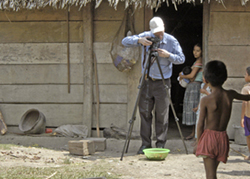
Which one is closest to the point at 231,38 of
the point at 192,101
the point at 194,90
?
the point at 194,90

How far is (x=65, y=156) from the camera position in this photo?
15.8 feet

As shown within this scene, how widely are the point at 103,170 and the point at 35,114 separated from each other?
9.21 feet

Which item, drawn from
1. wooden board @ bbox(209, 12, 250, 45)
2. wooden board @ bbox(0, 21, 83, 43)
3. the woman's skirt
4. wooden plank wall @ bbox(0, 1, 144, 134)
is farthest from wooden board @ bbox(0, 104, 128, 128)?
wooden board @ bbox(209, 12, 250, 45)

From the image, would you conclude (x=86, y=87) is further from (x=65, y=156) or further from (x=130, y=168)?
(x=130, y=168)

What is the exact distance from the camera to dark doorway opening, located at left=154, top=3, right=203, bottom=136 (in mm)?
8523

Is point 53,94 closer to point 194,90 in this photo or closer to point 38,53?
point 38,53

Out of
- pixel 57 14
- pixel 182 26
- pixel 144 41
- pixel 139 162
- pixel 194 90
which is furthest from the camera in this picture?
pixel 182 26

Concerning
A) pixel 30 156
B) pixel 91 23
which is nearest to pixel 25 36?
pixel 91 23

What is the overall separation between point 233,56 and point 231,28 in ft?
1.53

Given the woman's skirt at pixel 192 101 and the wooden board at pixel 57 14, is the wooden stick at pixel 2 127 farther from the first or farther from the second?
the woman's skirt at pixel 192 101

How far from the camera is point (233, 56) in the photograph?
578cm

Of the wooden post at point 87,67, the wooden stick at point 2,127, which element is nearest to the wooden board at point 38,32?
the wooden post at point 87,67

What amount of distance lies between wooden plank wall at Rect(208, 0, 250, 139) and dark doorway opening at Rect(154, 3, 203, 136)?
2.14 m

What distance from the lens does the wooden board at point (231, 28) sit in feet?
18.9
